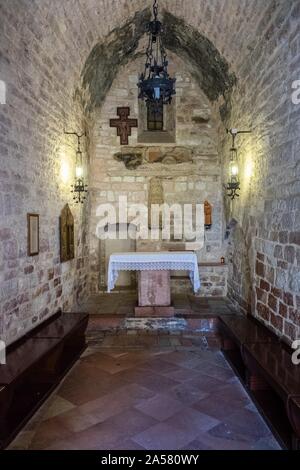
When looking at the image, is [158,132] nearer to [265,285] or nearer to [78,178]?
[78,178]

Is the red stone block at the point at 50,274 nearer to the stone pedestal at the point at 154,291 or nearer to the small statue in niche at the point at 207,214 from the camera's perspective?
the stone pedestal at the point at 154,291

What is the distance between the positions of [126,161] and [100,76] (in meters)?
1.74

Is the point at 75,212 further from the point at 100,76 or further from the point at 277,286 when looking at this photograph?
the point at 277,286

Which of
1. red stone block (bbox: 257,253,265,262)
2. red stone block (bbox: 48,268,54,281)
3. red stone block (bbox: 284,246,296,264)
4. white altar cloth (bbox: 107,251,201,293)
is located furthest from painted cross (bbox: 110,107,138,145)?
red stone block (bbox: 284,246,296,264)

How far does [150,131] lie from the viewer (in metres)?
7.84

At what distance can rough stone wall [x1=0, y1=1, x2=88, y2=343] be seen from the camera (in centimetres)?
368

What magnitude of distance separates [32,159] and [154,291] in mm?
2961

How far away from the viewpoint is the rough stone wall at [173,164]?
762cm

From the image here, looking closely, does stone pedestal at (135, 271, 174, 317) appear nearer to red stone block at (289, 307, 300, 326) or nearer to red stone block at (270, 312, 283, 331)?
red stone block at (270, 312, 283, 331)

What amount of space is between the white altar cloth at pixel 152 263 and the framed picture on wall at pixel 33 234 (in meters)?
1.60

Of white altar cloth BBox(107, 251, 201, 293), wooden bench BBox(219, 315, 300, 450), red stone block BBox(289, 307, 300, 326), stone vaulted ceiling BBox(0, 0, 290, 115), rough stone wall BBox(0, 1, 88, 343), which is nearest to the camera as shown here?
wooden bench BBox(219, 315, 300, 450)

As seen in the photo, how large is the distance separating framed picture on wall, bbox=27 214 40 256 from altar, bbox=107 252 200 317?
160cm

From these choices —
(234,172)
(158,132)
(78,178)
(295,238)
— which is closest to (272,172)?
(295,238)

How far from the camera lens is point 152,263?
584 centimetres
